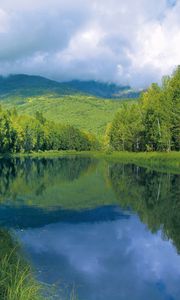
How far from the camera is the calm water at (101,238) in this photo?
48.9 feet

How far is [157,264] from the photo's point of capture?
17484 mm

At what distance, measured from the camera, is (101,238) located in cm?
2180

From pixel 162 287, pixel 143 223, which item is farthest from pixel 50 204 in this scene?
pixel 162 287

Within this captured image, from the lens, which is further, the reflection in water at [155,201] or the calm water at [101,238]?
the reflection in water at [155,201]

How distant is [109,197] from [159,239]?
605 inches

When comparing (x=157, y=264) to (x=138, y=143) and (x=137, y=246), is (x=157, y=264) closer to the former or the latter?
(x=137, y=246)

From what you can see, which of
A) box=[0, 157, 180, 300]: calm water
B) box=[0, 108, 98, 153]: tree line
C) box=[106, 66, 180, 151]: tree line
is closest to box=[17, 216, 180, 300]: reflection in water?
box=[0, 157, 180, 300]: calm water

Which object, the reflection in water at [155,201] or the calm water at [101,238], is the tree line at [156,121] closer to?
the reflection in water at [155,201]

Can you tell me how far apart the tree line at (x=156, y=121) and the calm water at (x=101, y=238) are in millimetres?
47908

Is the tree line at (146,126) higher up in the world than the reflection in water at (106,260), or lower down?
higher up

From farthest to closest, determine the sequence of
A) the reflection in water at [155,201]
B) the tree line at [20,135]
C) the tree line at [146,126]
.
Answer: the tree line at [20,135], the tree line at [146,126], the reflection in water at [155,201]

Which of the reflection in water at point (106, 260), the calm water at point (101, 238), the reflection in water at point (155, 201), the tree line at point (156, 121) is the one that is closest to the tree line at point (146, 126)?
the tree line at point (156, 121)

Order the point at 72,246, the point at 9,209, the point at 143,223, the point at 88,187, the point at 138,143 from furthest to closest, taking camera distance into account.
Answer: the point at 138,143 → the point at 88,187 → the point at 9,209 → the point at 143,223 → the point at 72,246

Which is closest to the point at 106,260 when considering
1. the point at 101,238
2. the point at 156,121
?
the point at 101,238
